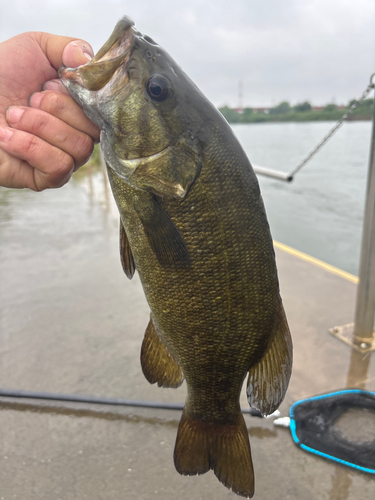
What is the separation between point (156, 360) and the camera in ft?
4.40

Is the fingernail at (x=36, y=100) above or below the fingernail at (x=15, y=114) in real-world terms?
above

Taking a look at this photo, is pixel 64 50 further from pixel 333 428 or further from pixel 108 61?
pixel 333 428

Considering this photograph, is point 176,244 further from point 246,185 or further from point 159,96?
point 159,96

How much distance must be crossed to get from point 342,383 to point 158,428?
49.3 inches

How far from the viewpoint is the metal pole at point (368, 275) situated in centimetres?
271

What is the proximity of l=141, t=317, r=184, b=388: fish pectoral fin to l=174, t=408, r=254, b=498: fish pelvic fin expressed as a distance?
0.15 metres

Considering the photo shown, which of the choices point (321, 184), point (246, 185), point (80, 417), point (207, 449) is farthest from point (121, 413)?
point (321, 184)

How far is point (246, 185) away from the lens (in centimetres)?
105

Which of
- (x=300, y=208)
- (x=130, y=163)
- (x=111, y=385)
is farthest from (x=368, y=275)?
(x=300, y=208)

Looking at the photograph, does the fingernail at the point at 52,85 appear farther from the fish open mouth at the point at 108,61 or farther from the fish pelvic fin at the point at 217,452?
the fish pelvic fin at the point at 217,452

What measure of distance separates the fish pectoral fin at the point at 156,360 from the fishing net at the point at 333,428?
1231 millimetres

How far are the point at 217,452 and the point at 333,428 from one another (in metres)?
1.31

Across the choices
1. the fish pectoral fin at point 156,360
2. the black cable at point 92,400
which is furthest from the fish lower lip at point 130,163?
the black cable at point 92,400

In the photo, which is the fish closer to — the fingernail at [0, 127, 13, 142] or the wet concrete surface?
the fingernail at [0, 127, 13, 142]
